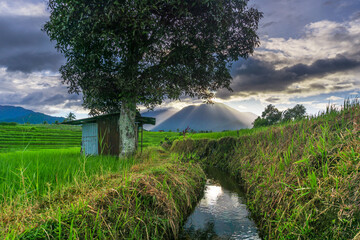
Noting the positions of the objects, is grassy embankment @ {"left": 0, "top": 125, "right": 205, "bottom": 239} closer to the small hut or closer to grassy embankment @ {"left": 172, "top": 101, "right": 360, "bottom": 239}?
grassy embankment @ {"left": 172, "top": 101, "right": 360, "bottom": 239}

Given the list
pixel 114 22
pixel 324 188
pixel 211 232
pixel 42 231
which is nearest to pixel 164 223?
pixel 211 232

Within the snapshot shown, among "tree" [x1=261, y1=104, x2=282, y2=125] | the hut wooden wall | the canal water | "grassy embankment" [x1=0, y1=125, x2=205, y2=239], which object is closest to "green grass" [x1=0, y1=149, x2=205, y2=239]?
"grassy embankment" [x1=0, y1=125, x2=205, y2=239]

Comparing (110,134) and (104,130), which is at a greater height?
(104,130)

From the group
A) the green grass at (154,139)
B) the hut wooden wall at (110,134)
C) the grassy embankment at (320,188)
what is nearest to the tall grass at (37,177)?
the grassy embankment at (320,188)

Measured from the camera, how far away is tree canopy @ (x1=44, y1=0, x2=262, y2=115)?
10.6 metres

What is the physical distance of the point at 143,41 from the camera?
41.6ft

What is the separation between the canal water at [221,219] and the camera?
5.51 meters

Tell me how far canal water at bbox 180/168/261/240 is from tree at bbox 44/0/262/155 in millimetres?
6195

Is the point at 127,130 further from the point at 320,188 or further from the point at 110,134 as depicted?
the point at 320,188

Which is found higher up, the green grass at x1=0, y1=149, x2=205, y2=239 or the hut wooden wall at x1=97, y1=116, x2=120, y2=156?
the hut wooden wall at x1=97, y1=116, x2=120, y2=156

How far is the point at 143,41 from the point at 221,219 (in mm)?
10299

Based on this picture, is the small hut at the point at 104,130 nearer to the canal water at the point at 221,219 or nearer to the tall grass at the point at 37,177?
the tall grass at the point at 37,177

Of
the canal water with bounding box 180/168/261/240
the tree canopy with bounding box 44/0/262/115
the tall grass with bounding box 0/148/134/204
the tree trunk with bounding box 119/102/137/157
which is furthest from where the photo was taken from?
the tree trunk with bounding box 119/102/137/157

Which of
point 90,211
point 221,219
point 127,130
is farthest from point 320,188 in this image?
point 127,130
